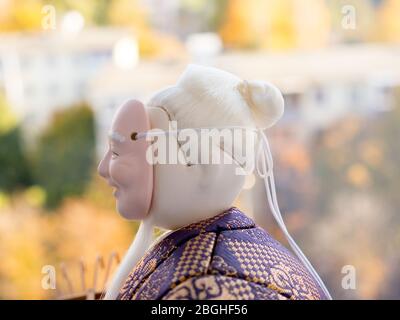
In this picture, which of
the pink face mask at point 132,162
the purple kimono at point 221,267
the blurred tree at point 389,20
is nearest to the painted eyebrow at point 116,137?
the pink face mask at point 132,162

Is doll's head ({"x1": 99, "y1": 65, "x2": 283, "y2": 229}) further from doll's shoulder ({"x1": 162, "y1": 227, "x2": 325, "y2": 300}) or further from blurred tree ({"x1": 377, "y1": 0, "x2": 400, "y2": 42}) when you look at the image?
blurred tree ({"x1": 377, "y1": 0, "x2": 400, "y2": 42})

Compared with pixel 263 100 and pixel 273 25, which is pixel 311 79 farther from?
pixel 263 100

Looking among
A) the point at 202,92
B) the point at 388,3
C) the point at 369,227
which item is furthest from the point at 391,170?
the point at 202,92

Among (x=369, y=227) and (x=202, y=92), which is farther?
(x=369, y=227)

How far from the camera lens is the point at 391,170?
127 inches

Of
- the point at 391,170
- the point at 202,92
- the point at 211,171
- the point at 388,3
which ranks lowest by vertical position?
the point at 391,170

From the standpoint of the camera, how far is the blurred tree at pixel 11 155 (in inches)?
123

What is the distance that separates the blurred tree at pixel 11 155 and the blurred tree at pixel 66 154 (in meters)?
0.06

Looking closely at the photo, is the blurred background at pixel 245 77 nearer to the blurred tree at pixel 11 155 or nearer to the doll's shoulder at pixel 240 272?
the blurred tree at pixel 11 155

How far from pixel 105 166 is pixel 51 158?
2.34 metres

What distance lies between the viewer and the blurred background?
3.10m

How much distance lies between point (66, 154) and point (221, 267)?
8.20 feet
